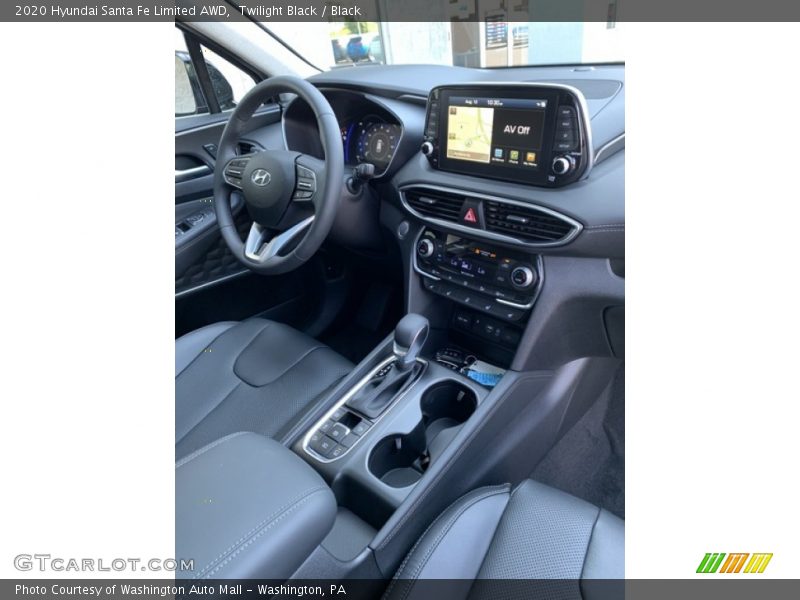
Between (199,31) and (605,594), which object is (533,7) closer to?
(199,31)

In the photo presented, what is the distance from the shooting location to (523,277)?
129 centimetres

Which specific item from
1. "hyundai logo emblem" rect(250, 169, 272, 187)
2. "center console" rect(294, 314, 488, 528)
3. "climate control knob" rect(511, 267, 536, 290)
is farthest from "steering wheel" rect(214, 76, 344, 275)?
"climate control knob" rect(511, 267, 536, 290)

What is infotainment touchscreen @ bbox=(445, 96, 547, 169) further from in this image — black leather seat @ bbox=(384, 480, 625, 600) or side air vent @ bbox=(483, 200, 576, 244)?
black leather seat @ bbox=(384, 480, 625, 600)

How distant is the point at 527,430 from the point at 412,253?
0.60 meters

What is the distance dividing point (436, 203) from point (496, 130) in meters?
0.28

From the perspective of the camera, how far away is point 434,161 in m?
1.43

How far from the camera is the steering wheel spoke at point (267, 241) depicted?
56.9 inches

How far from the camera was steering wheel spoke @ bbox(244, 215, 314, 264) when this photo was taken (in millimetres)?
1445

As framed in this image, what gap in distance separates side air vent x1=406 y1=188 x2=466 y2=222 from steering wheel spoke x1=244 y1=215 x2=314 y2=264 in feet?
1.00

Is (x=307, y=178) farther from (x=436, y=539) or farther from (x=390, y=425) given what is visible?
(x=436, y=539)

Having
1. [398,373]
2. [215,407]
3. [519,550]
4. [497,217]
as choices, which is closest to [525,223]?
[497,217]

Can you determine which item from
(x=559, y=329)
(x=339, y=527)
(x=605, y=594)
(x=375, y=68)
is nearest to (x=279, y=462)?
(x=339, y=527)
